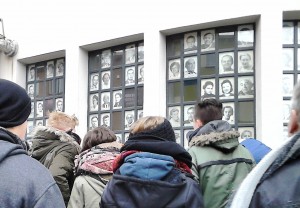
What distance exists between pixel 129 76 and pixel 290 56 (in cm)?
315

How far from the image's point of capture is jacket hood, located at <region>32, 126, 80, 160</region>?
4.10 metres

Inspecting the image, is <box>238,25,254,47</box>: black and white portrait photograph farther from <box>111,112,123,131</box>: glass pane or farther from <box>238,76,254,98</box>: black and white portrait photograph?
<box>111,112,123,131</box>: glass pane

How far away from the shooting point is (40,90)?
11.0 meters

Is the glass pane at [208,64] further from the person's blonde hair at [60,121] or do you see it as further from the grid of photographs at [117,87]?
the person's blonde hair at [60,121]

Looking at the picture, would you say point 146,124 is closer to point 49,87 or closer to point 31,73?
point 49,87

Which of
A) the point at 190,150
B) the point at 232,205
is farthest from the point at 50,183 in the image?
the point at 190,150

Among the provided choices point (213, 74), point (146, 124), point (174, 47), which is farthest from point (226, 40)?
point (146, 124)

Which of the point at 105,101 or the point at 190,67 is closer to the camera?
the point at 190,67

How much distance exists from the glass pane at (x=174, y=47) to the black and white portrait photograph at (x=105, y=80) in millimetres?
1543

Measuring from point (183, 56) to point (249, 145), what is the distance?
17.1 feet

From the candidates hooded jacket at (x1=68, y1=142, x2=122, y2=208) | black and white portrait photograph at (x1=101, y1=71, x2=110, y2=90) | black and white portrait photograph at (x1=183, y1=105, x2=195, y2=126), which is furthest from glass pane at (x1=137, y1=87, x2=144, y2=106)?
hooded jacket at (x1=68, y1=142, x2=122, y2=208)

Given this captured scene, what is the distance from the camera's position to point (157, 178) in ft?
8.30

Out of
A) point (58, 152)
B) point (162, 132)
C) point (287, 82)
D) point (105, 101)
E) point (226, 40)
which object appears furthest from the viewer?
point (105, 101)

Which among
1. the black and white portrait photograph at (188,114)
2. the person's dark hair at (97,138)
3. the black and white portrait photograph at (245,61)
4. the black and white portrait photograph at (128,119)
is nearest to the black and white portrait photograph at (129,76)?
the black and white portrait photograph at (128,119)
